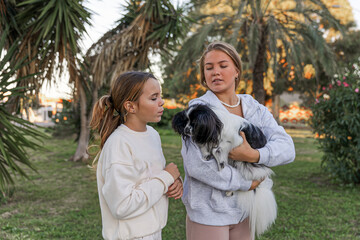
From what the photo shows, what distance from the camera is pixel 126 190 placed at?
1465 mm

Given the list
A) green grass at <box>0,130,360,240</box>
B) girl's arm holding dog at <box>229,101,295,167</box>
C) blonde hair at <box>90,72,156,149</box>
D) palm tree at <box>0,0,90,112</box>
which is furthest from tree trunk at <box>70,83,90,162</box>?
girl's arm holding dog at <box>229,101,295,167</box>

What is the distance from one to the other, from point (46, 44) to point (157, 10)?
3.27 meters

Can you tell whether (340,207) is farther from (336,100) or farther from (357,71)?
(357,71)

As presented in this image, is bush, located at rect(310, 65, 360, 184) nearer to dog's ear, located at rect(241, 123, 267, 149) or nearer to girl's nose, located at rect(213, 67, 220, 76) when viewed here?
dog's ear, located at rect(241, 123, 267, 149)

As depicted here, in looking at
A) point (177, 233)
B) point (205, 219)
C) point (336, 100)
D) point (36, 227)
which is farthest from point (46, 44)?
point (336, 100)

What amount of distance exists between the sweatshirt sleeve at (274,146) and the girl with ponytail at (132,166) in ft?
1.56

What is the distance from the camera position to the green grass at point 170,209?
417cm

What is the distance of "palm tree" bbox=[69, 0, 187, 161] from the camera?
7.95m

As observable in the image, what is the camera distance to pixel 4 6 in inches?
206

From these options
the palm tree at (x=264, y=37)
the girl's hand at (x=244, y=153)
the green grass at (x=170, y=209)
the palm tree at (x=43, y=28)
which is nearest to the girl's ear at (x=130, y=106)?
the girl's hand at (x=244, y=153)

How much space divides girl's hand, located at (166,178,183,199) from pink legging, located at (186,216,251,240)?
186 millimetres

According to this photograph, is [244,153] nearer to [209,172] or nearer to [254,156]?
[254,156]

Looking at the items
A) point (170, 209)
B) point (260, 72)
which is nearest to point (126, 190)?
point (170, 209)

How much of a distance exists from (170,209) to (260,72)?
679 centimetres
